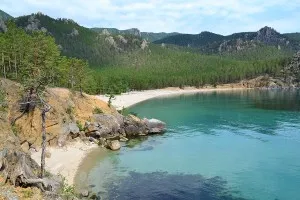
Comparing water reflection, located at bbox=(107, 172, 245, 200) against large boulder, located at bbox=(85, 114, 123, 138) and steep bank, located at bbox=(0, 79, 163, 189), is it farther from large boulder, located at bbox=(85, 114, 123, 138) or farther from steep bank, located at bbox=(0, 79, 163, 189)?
large boulder, located at bbox=(85, 114, 123, 138)

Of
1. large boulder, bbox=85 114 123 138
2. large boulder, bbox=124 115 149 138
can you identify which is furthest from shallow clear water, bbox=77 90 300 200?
large boulder, bbox=85 114 123 138

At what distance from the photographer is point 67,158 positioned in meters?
74.7

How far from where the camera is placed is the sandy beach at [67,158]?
2591 inches

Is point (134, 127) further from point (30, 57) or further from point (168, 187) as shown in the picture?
point (168, 187)

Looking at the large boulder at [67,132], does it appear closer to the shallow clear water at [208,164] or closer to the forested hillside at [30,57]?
the shallow clear water at [208,164]

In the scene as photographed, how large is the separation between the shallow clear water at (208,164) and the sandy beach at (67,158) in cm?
344

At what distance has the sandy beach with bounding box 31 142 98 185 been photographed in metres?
65.8

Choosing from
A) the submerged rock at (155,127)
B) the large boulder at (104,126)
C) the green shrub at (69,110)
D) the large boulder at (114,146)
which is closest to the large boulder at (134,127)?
the submerged rock at (155,127)

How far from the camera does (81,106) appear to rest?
10325cm

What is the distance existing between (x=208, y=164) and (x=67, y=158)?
28448mm

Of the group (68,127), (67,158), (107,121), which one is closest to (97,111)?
(107,121)

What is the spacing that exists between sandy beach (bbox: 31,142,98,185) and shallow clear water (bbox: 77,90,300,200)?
11.3ft

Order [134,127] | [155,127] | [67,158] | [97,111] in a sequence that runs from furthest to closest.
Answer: [155,127], [134,127], [97,111], [67,158]

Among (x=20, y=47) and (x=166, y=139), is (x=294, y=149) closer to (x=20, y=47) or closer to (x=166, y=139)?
(x=166, y=139)
